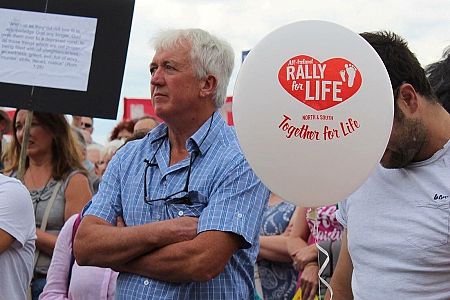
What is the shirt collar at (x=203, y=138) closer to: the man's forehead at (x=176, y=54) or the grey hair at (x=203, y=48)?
the grey hair at (x=203, y=48)

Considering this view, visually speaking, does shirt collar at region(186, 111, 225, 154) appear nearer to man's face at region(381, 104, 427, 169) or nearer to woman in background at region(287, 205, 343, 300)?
man's face at region(381, 104, 427, 169)

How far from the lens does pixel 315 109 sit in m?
2.68

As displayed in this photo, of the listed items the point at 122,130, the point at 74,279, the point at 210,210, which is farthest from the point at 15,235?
the point at 122,130

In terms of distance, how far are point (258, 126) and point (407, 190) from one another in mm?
641

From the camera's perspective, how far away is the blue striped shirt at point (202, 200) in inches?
130

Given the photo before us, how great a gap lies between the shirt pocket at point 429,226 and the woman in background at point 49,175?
8.16ft

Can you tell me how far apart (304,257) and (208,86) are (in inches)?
53.7

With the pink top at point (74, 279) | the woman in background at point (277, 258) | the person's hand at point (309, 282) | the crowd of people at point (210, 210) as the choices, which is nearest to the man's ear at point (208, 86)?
the crowd of people at point (210, 210)

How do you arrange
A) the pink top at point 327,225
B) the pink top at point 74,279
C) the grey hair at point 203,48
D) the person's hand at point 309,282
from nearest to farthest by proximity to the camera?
the grey hair at point 203,48, the pink top at point 74,279, the person's hand at point 309,282, the pink top at point 327,225

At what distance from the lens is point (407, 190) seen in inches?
120

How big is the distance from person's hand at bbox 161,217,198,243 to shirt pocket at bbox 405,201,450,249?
0.79 meters

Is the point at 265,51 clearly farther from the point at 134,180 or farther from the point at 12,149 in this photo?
the point at 12,149

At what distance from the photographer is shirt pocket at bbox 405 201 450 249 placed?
2908 millimetres

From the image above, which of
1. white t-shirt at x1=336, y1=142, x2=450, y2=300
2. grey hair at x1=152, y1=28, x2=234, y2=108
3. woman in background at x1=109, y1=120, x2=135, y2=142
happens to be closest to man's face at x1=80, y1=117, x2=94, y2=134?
woman in background at x1=109, y1=120, x2=135, y2=142
